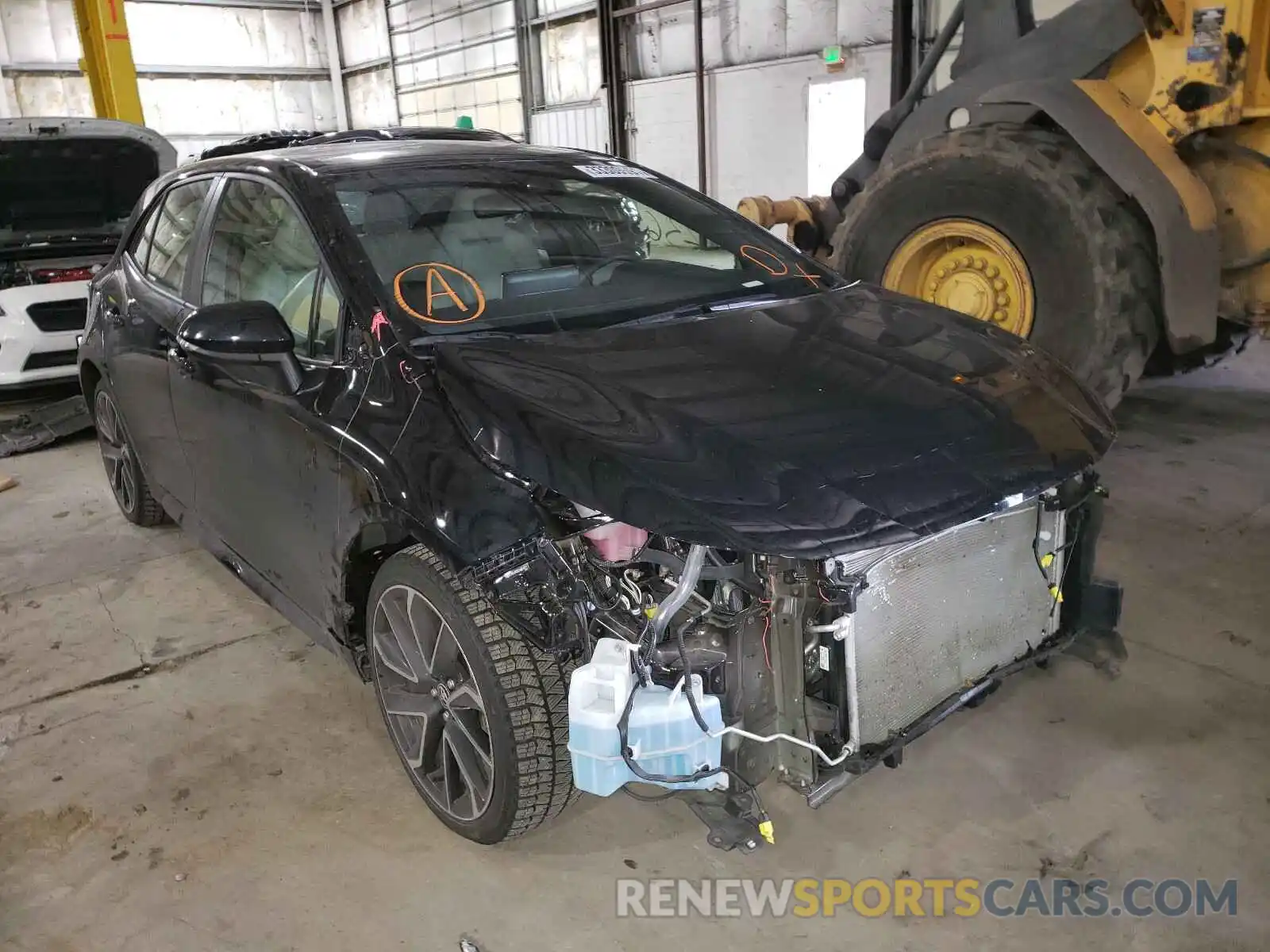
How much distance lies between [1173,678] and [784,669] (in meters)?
1.49

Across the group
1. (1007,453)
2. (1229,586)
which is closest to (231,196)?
(1007,453)

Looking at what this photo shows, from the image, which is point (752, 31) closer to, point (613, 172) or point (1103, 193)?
point (1103, 193)

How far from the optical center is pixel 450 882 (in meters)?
2.01

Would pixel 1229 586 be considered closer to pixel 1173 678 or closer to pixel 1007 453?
pixel 1173 678

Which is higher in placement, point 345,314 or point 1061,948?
point 345,314

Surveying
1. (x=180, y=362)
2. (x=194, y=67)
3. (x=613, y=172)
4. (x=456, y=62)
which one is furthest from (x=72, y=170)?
(x=194, y=67)

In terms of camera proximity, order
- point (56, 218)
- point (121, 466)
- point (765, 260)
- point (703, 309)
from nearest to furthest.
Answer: point (703, 309) → point (765, 260) → point (121, 466) → point (56, 218)

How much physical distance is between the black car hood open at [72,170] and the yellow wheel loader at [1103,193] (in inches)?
176

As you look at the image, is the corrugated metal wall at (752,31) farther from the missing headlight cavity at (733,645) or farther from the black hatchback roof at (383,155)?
the missing headlight cavity at (733,645)

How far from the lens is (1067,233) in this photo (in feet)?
12.6

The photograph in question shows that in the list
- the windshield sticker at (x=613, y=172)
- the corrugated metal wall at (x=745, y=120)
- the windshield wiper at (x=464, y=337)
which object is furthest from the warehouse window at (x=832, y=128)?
the windshield wiper at (x=464, y=337)

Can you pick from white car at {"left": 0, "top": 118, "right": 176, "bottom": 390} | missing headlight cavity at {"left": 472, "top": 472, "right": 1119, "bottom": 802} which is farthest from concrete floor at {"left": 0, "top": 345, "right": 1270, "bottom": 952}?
white car at {"left": 0, "top": 118, "right": 176, "bottom": 390}

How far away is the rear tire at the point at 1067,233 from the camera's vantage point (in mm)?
3791

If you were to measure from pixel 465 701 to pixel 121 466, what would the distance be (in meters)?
2.73
